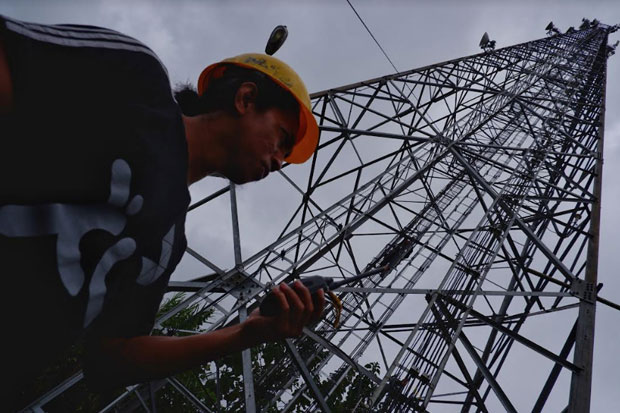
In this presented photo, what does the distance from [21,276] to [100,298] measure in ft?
0.81

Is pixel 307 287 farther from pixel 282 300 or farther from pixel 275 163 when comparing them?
pixel 275 163

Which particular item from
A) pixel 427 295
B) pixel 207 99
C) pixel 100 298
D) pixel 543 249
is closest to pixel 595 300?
pixel 543 249

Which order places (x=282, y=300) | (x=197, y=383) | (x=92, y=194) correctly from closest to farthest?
(x=92, y=194)
(x=282, y=300)
(x=197, y=383)

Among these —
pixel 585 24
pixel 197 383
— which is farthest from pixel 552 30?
pixel 197 383

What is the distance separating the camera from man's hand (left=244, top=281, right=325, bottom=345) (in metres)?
1.76

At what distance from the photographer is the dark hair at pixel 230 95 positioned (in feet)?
5.94

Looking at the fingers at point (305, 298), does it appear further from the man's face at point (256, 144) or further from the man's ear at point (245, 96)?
the man's ear at point (245, 96)

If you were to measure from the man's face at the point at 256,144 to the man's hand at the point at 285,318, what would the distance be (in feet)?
1.72

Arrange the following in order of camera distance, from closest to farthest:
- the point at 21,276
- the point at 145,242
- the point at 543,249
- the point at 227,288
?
the point at 21,276, the point at 145,242, the point at 227,288, the point at 543,249

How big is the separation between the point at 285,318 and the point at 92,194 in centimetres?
94

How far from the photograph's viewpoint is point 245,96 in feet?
5.98

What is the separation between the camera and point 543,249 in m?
5.26

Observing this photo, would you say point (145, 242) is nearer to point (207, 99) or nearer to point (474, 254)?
point (207, 99)

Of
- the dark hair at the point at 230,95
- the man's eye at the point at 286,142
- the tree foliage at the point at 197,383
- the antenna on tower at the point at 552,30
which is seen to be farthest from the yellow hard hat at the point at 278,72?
the antenna on tower at the point at 552,30
